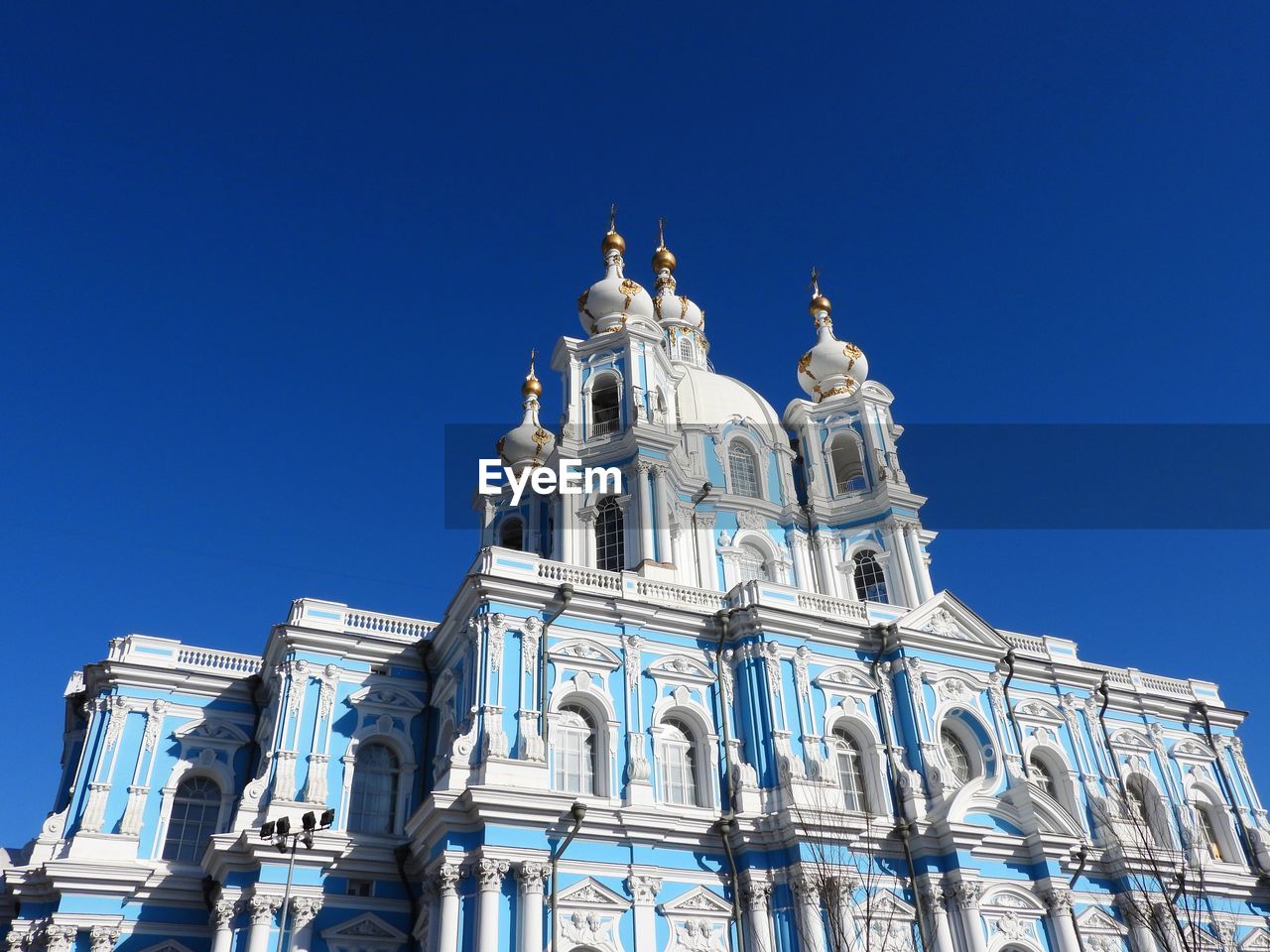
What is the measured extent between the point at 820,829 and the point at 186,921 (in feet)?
43.5

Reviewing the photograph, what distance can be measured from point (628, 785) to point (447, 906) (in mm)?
4347

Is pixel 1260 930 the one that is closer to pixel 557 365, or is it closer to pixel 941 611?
pixel 941 611

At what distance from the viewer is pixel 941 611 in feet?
84.4

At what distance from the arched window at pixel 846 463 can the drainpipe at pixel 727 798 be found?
12.1m

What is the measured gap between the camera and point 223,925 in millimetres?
20156

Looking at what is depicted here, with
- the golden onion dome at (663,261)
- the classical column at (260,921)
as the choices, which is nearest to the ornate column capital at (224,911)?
the classical column at (260,921)

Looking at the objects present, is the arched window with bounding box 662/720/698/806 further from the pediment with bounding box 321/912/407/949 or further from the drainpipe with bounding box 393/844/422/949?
the pediment with bounding box 321/912/407/949

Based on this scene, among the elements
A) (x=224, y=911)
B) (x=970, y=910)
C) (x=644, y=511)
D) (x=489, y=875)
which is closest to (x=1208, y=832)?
(x=970, y=910)

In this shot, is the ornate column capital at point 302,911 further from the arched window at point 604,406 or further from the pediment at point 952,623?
the arched window at point 604,406

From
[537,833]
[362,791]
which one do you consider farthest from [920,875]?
[362,791]

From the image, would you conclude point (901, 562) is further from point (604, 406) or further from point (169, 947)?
point (169, 947)

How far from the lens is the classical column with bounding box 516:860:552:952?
1828 centimetres

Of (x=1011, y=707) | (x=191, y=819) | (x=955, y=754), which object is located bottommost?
(x=191, y=819)

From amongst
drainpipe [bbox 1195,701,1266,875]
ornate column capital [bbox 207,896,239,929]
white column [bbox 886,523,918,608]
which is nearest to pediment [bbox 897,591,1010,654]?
white column [bbox 886,523,918,608]
